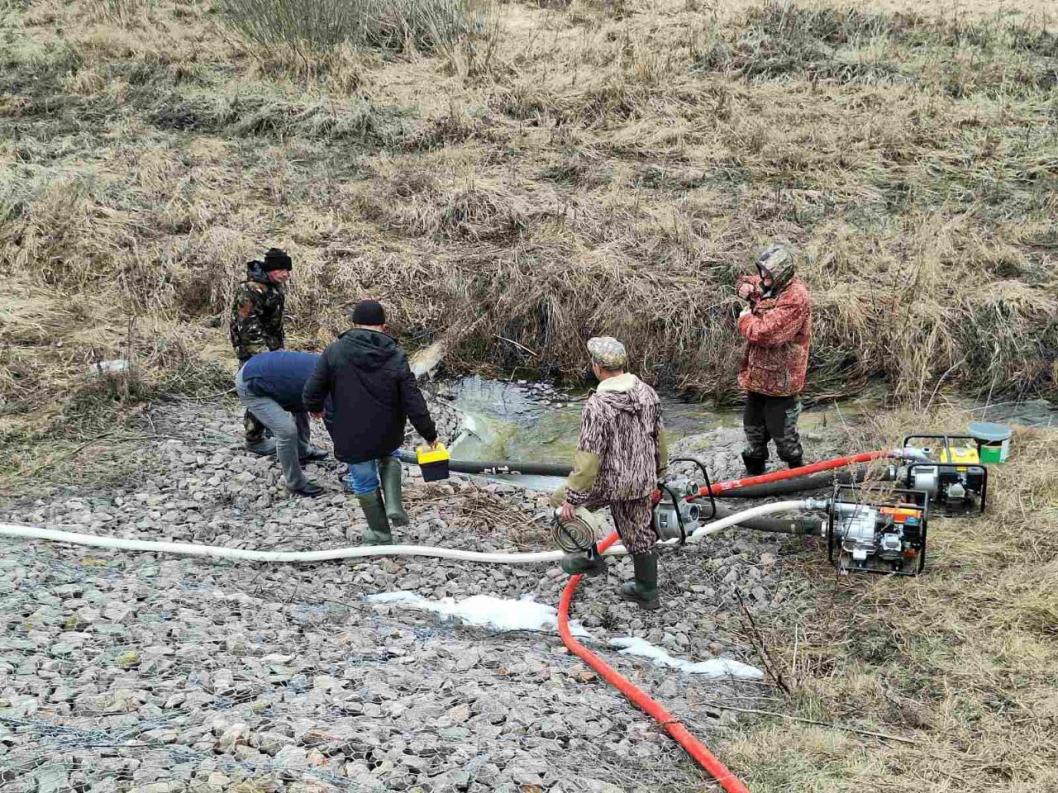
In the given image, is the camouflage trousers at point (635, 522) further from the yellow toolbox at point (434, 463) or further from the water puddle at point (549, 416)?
the water puddle at point (549, 416)

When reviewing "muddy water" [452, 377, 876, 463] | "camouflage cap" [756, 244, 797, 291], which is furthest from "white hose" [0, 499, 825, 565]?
"muddy water" [452, 377, 876, 463]

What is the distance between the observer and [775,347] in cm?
608

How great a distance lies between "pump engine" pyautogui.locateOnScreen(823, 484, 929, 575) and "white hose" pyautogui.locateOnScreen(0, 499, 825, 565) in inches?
8.5

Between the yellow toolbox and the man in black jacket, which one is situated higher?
the man in black jacket

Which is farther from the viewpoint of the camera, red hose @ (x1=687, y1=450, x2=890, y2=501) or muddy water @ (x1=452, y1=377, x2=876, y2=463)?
muddy water @ (x1=452, y1=377, x2=876, y2=463)

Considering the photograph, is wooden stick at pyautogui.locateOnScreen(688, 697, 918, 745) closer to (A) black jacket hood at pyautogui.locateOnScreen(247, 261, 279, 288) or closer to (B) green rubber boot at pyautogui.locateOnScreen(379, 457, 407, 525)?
(B) green rubber boot at pyautogui.locateOnScreen(379, 457, 407, 525)

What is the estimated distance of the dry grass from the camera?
13.0 feet

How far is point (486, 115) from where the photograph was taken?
13156mm

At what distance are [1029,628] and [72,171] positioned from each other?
36.4 ft

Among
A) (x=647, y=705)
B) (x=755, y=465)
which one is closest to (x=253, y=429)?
(x=755, y=465)

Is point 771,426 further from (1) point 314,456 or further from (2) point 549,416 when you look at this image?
(1) point 314,456

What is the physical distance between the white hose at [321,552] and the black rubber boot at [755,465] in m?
0.97

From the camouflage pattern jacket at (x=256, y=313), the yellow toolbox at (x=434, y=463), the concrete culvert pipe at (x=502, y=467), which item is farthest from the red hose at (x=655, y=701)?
the camouflage pattern jacket at (x=256, y=313)

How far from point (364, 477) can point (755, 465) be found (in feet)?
8.69
